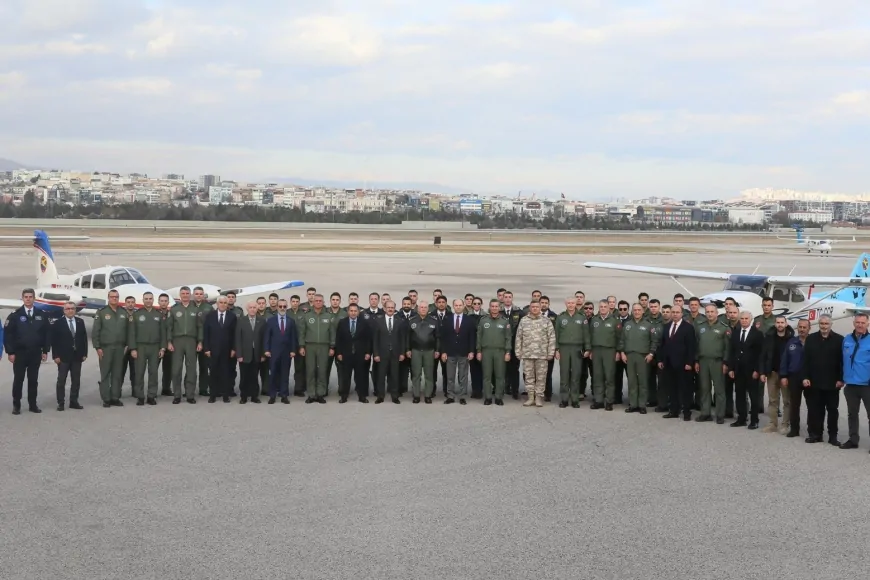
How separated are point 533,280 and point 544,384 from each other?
23.0 m

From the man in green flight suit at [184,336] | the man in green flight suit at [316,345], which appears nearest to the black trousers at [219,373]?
the man in green flight suit at [184,336]

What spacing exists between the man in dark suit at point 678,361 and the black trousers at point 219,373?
5.98m

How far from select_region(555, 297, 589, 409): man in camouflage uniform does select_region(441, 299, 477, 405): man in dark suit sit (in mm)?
1254

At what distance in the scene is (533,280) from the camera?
34.4 meters

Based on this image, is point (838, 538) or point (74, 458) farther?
point (74, 458)

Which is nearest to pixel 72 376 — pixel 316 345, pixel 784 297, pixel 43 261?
pixel 316 345

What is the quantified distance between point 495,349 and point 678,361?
248 cm

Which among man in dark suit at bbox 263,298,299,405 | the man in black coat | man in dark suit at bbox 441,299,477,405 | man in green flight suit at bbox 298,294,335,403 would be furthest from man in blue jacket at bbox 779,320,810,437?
man in dark suit at bbox 263,298,299,405

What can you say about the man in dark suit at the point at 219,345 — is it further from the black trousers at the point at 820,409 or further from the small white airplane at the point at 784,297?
the small white airplane at the point at 784,297

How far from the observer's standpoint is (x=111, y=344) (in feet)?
37.3

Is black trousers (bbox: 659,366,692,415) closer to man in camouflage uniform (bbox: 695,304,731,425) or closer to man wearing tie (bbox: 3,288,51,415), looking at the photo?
man in camouflage uniform (bbox: 695,304,731,425)

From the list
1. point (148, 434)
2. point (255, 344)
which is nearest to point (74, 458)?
point (148, 434)

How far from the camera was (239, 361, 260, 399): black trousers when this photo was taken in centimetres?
1166

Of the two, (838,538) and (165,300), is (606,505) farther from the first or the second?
(165,300)
